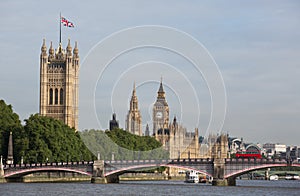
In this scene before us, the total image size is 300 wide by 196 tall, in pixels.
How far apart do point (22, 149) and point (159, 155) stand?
218 feet

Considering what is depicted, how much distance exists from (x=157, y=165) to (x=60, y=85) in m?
88.6

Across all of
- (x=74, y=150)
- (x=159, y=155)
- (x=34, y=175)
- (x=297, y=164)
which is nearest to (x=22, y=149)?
(x=34, y=175)

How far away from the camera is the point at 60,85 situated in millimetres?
185625

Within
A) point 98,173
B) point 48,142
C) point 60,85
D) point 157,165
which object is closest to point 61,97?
point 60,85

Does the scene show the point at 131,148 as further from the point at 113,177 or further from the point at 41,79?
the point at 113,177

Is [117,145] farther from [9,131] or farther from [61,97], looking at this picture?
[61,97]

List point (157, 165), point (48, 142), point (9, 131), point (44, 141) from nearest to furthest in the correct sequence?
point (157, 165), point (44, 141), point (48, 142), point (9, 131)

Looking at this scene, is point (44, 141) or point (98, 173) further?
point (44, 141)

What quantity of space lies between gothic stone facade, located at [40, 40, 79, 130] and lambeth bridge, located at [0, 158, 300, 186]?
77.0 m

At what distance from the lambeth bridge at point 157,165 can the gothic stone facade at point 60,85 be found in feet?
253

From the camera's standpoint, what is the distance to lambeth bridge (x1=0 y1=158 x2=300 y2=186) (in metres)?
98.5

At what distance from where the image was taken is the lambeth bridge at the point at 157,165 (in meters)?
98.5

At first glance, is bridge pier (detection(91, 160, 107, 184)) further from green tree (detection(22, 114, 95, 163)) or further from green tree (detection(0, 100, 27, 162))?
green tree (detection(0, 100, 27, 162))

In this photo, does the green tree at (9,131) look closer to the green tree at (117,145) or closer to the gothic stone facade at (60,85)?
the green tree at (117,145)
